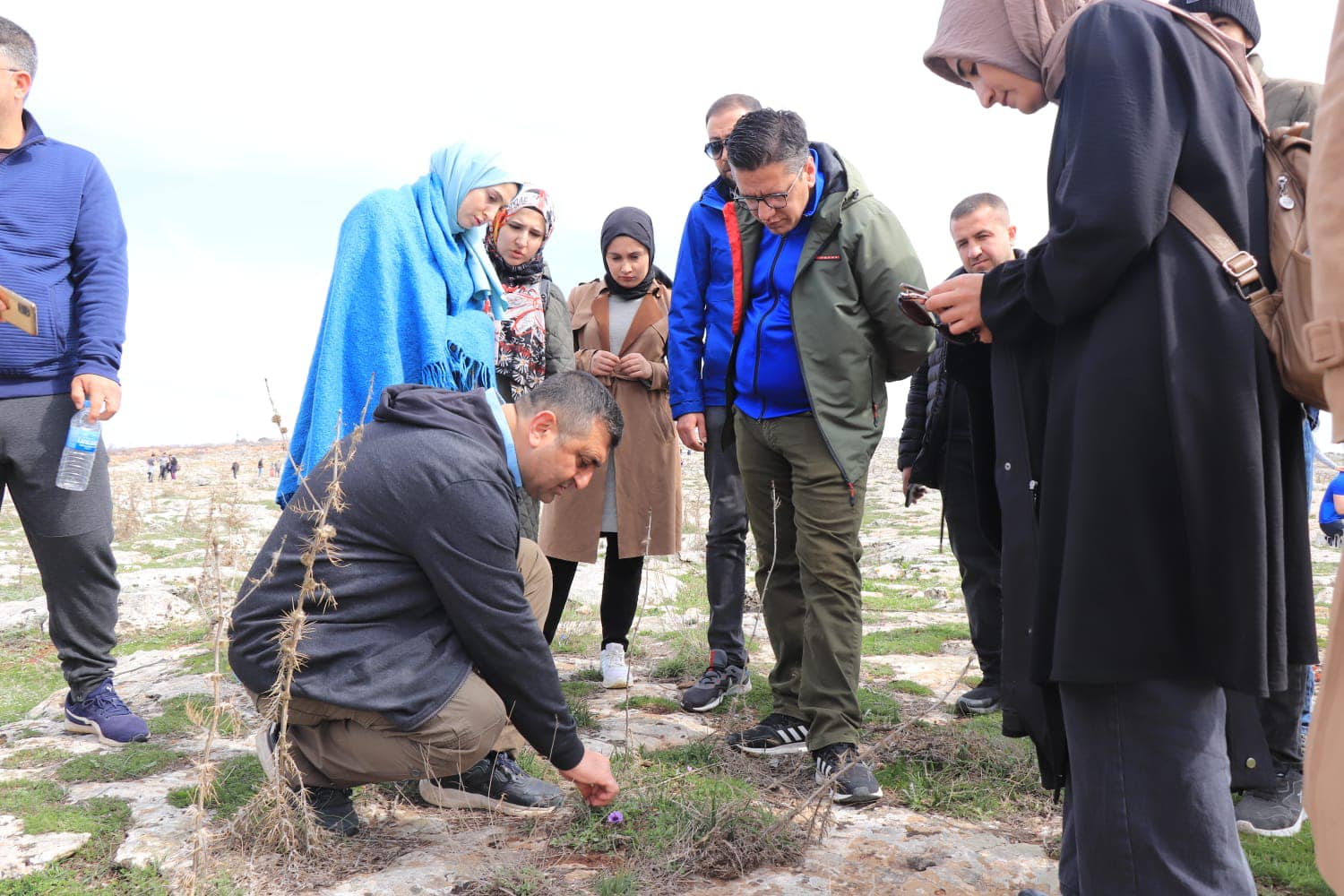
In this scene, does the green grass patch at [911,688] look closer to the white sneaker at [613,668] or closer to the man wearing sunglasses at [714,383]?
the man wearing sunglasses at [714,383]

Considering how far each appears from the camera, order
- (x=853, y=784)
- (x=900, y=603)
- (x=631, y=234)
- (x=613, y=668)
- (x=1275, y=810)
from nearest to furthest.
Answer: (x=1275, y=810), (x=853, y=784), (x=613, y=668), (x=631, y=234), (x=900, y=603)

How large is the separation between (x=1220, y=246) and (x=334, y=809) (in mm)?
2595

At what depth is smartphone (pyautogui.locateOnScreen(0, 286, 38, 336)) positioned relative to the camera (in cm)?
341

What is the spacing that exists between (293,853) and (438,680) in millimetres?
551

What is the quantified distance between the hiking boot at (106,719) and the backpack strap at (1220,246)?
12.6 ft

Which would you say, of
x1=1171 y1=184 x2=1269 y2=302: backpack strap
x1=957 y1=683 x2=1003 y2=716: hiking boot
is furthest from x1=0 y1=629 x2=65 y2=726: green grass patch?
x1=1171 y1=184 x2=1269 y2=302: backpack strap

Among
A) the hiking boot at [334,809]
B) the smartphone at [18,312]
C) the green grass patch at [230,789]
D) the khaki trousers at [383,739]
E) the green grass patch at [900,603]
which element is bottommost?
the green grass patch at [900,603]

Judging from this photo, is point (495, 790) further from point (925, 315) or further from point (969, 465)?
point (969, 465)

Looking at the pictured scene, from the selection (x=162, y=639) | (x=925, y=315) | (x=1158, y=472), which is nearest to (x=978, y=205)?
(x=925, y=315)

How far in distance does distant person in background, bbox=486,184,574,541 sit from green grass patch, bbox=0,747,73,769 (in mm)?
1936

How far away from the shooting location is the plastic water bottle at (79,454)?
11.5 ft

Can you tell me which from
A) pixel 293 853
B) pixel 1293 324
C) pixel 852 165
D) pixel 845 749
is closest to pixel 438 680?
pixel 293 853

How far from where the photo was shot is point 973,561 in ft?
14.6

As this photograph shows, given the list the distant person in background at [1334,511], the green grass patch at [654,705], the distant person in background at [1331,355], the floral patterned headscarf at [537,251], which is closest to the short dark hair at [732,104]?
the floral patterned headscarf at [537,251]
